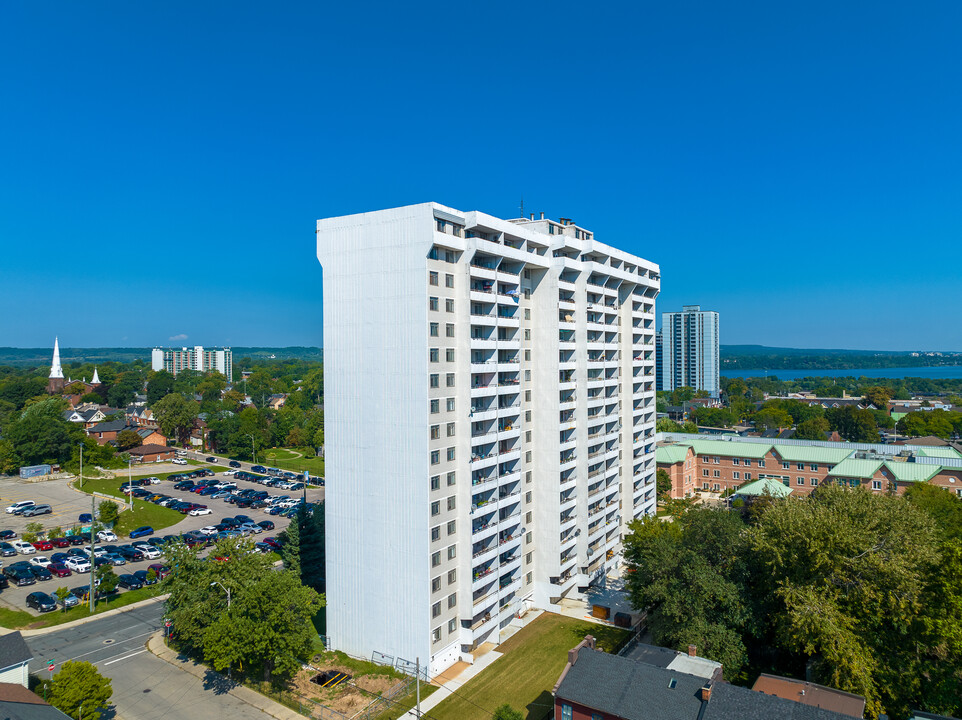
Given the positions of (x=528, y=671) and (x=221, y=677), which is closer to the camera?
(x=221, y=677)

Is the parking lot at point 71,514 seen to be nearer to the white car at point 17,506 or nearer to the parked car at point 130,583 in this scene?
the white car at point 17,506

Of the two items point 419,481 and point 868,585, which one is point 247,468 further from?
point 868,585

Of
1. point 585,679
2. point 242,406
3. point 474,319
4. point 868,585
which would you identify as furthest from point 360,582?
point 242,406

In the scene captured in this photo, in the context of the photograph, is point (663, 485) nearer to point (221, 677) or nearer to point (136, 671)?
point (221, 677)

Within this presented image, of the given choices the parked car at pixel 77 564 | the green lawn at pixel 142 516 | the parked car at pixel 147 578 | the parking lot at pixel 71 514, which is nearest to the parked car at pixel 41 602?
the parking lot at pixel 71 514

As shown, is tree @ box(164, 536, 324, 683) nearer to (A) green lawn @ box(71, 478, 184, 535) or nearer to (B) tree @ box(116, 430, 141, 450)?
(A) green lawn @ box(71, 478, 184, 535)

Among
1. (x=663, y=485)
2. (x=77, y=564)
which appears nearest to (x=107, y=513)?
(x=77, y=564)

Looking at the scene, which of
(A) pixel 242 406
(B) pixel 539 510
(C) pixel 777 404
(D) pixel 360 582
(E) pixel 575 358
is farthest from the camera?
(C) pixel 777 404

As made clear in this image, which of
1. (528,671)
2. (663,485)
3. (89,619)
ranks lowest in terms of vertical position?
(528,671)
